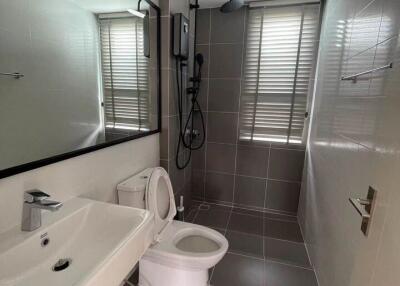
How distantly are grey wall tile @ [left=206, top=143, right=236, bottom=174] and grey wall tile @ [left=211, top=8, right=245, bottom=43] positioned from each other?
3.91ft

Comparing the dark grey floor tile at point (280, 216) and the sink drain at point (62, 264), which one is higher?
the sink drain at point (62, 264)

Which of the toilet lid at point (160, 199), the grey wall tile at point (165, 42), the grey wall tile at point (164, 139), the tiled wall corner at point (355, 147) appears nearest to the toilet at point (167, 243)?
the toilet lid at point (160, 199)

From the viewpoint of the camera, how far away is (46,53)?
1147 millimetres

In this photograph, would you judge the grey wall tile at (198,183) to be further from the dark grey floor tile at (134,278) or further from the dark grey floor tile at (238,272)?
the dark grey floor tile at (134,278)

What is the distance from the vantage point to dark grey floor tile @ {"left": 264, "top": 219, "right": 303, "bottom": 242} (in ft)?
7.52

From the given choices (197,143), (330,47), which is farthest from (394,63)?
(197,143)

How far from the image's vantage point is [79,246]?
985 millimetres

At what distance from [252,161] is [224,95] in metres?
0.83

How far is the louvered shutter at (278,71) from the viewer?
228cm

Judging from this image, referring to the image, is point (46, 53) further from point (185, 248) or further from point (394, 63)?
point (394, 63)

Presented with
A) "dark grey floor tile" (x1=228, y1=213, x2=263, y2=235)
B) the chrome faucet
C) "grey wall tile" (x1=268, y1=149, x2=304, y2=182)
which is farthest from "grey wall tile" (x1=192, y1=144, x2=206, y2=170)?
the chrome faucet

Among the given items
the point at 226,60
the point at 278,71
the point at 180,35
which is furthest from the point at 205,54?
the point at 278,71

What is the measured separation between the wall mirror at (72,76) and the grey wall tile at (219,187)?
124 cm

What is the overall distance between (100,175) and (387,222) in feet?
4.60
